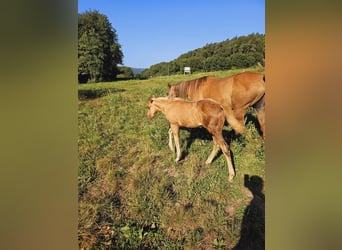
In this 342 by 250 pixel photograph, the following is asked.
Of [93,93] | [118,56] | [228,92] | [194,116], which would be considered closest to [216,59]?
[228,92]

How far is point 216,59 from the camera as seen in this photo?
100cm

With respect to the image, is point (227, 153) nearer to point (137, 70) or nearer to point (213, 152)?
point (213, 152)

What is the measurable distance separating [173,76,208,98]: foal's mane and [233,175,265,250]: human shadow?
1.20 feet

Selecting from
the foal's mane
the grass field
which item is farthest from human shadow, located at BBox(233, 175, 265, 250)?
the foal's mane

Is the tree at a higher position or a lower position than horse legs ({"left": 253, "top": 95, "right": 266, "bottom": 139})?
higher

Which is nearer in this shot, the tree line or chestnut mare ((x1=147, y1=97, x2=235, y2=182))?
the tree line

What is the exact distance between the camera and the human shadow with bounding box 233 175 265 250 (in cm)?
86

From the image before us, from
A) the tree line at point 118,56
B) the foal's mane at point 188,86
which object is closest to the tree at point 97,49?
the tree line at point 118,56

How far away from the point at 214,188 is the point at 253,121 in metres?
0.26

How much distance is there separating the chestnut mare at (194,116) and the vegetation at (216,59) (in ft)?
0.38

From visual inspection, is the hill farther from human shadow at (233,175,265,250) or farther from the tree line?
human shadow at (233,175,265,250)

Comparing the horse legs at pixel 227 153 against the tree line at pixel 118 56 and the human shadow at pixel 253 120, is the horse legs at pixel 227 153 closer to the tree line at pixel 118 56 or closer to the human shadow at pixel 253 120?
the human shadow at pixel 253 120

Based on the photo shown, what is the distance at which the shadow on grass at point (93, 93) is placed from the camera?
0.99 m
